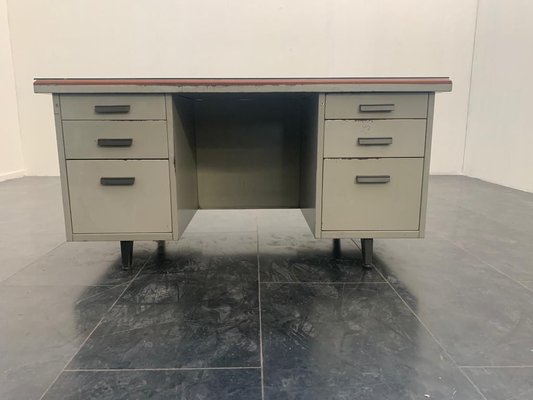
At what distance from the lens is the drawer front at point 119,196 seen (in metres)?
1.53

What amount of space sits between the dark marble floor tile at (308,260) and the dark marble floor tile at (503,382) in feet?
2.04

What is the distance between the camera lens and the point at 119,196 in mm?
1540

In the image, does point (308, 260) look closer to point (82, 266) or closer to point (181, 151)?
point (181, 151)

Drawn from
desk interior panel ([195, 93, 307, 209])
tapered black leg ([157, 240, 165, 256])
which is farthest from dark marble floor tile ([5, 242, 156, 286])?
desk interior panel ([195, 93, 307, 209])

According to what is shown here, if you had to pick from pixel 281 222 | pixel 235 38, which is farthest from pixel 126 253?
pixel 235 38

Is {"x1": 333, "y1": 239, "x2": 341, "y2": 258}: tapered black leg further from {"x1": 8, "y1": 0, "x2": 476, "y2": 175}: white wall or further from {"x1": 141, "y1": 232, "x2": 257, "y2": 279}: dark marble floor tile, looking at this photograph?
{"x1": 8, "y1": 0, "x2": 476, "y2": 175}: white wall

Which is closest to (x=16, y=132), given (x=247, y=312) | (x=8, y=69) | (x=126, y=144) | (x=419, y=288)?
(x=8, y=69)

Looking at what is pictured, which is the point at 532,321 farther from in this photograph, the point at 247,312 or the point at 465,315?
the point at 247,312

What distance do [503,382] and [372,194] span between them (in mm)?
787

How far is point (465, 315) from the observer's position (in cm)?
130

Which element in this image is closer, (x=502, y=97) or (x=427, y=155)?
(x=427, y=155)

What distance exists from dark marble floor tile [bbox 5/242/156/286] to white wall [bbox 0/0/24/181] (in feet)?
9.08

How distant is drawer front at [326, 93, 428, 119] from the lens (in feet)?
4.89

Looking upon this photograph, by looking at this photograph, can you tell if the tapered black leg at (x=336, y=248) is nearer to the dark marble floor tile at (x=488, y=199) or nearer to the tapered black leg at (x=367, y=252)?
the tapered black leg at (x=367, y=252)
